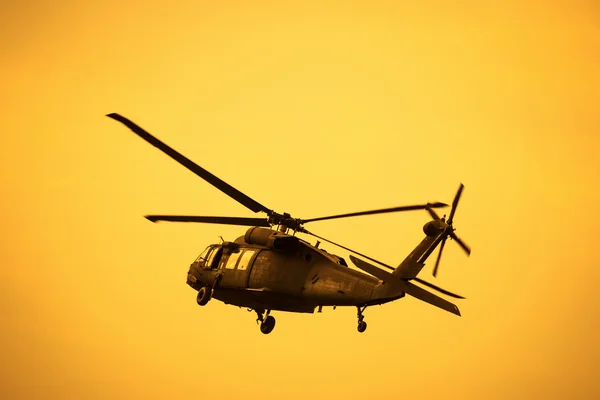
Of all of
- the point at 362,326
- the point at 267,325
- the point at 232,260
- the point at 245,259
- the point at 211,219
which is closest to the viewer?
the point at 362,326

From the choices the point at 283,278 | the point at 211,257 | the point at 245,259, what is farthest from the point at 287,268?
the point at 211,257

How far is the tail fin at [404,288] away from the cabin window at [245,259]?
5.61 m

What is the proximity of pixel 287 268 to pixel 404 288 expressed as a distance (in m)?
4.57

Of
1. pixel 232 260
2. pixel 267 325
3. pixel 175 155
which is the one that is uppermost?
pixel 175 155

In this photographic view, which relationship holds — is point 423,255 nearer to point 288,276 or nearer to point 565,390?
point 288,276

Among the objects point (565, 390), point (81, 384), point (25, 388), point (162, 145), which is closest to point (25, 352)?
point (25, 388)

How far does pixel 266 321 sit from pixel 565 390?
1639 inches

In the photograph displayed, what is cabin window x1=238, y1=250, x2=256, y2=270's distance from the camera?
28541mm

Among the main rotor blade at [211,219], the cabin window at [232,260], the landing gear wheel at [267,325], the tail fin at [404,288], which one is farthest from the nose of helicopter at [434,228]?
the landing gear wheel at [267,325]

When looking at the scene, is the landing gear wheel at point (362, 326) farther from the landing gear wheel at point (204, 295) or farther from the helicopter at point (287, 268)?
the landing gear wheel at point (204, 295)

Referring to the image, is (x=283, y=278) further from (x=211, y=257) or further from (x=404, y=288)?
(x=404, y=288)

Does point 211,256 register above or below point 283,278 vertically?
below

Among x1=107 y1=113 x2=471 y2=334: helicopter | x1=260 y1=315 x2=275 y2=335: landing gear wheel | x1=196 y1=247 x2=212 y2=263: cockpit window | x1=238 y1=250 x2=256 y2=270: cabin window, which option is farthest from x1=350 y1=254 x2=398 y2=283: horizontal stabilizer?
x1=196 y1=247 x2=212 y2=263: cockpit window

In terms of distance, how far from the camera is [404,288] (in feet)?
79.2
